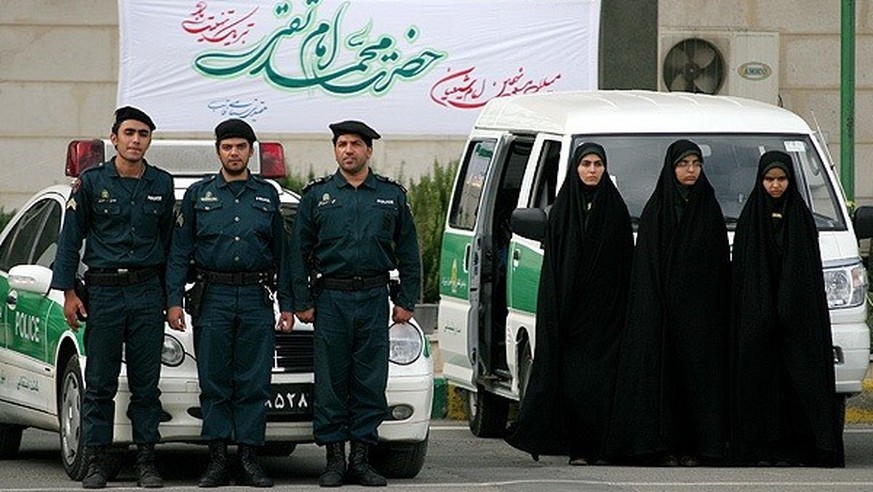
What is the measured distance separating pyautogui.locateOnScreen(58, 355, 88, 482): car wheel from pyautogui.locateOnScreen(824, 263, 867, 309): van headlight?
3.95 meters

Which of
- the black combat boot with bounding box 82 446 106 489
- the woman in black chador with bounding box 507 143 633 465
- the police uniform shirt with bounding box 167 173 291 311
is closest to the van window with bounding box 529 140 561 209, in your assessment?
the woman in black chador with bounding box 507 143 633 465

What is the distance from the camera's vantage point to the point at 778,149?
1252cm

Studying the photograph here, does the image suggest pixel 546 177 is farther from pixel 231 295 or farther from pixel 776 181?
pixel 231 295

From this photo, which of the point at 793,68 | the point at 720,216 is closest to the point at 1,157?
the point at 793,68

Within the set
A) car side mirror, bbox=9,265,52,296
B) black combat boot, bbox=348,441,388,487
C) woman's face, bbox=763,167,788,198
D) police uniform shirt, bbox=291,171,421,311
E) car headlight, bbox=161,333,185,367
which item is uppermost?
woman's face, bbox=763,167,788,198

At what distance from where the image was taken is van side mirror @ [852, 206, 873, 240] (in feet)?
40.0

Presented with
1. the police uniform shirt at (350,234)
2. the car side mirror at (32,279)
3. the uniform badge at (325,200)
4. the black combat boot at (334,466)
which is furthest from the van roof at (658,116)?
the car side mirror at (32,279)

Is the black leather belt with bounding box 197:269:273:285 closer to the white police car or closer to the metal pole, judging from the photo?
the white police car

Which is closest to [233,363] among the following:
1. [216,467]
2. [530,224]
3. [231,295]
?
[231,295]

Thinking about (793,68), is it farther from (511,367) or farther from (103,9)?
(511,367)

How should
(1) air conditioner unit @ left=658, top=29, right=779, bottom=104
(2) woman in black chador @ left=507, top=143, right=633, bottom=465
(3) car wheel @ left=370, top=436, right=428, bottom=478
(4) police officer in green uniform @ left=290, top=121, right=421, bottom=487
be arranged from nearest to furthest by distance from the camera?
(4) police officer in green uniform @ left=290, top=121, right=421, bottom=487
(3) car wheel @ left=370, top=436, right=428, bottom=478
(2) woman in black chador @ left=507, top=143, right=633, bottom=465
(1) air conditioner unit @ left=658, top=29, right=779, bottom=104

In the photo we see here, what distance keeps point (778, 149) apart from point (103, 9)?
914 cm

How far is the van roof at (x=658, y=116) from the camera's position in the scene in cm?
1254

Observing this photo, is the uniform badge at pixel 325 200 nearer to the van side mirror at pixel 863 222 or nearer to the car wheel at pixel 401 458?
the car wheel at pixel 401 458
